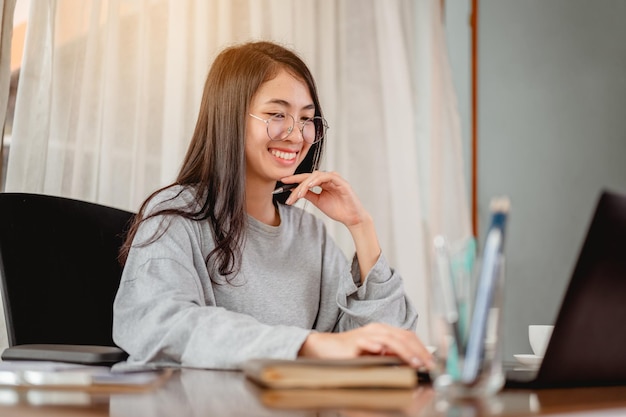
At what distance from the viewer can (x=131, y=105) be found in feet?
7.51

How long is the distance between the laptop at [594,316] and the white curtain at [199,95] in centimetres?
159

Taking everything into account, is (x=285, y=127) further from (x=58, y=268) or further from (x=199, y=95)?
(x=199, y=95)

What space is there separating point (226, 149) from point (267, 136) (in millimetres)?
97

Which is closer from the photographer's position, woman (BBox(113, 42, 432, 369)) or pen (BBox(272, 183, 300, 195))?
woman (BBox(113, 42, 432, 369))

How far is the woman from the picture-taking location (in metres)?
1.37

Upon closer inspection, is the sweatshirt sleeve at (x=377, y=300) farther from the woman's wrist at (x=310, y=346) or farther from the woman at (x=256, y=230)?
the woman's wrist at (x=310, y=346)

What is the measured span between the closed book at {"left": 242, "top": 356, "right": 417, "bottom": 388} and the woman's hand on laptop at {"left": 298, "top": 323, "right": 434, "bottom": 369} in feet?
0.42

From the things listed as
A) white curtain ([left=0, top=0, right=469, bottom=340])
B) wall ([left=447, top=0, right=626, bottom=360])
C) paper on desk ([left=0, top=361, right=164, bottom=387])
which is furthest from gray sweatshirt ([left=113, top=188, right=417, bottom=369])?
wall ([left=447, top=0, right=626, bottom=360])

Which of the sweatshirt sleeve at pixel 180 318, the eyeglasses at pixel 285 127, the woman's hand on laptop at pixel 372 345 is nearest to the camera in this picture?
the woman's hand on laptop at pixel 372 345

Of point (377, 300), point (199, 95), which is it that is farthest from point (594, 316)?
point (199, 95)

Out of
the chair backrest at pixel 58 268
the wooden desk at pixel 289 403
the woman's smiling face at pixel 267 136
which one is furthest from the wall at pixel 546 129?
the wooden desk at pixel 289 403

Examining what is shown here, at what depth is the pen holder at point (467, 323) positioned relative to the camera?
2.20ft

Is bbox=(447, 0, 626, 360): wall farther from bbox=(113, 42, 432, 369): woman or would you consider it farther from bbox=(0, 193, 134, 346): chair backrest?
bbox=(0, 193, 134, 346): chair backrest

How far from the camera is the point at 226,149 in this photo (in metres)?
1.66
